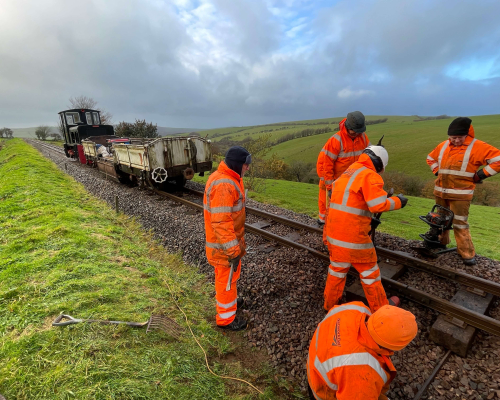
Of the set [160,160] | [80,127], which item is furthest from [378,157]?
[80,127]

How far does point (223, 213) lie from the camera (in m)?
2.93

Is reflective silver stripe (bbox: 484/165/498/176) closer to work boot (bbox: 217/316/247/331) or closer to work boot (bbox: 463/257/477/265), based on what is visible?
work boot (bbox: 463/257/477/265)

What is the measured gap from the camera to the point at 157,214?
7.53 metres

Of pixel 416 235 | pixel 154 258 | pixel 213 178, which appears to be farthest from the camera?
pixel 416 235

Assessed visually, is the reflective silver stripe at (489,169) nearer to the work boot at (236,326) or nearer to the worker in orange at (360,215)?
the worker in orange at (360,215)

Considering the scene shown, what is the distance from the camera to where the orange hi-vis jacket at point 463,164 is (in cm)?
414

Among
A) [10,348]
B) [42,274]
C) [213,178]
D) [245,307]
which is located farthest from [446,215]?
[42,274]

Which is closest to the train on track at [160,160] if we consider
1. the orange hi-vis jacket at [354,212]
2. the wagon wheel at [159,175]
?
the wagon wheel at [159,175]

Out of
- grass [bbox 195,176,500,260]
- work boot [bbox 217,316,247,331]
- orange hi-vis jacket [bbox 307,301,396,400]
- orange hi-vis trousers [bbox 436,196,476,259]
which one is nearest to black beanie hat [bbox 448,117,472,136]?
orange hi-vis trousers [bbox 436,196,476,259]

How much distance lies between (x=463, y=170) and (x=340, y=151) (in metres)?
1.97

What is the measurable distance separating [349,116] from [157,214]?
555 cm

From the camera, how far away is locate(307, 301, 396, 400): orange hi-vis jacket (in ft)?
5.82

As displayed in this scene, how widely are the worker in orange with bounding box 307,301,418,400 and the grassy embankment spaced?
3.42 ft

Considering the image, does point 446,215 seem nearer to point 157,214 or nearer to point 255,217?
point 255,217
